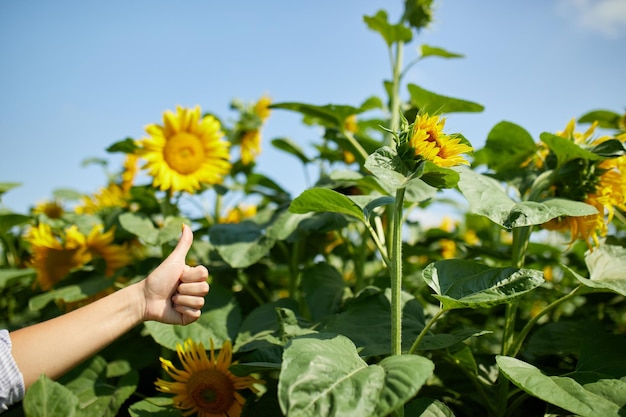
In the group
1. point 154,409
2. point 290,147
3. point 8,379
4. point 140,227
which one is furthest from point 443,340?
point 290,147

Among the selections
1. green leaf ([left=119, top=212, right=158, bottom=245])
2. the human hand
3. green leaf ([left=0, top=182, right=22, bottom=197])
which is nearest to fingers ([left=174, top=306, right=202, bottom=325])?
the human hand

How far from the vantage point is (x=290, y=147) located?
80.8 inches

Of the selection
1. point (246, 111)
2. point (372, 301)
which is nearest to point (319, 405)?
point (372, 301)

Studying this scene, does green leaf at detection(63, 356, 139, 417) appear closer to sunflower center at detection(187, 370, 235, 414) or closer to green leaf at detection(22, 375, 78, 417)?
sunflower center at detection(187, 370, 235, 414)

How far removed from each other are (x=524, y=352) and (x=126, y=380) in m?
1.00

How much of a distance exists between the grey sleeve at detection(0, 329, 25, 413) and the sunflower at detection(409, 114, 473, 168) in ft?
2.69

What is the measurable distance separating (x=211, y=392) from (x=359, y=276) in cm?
59

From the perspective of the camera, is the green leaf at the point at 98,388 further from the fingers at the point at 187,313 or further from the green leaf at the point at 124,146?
the green leaf at the point at 124,146

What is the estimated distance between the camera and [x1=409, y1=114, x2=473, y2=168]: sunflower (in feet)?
3.04

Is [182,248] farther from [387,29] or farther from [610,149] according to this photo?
[387,29]

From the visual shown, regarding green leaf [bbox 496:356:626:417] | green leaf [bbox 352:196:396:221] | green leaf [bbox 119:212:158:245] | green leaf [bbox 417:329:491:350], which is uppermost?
green leaf [bbox 352:196:396:221]

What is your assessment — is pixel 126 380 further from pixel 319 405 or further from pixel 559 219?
pixel 559 219

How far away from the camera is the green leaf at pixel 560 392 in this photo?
32.4 inches

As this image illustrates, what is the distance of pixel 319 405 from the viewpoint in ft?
2.33
